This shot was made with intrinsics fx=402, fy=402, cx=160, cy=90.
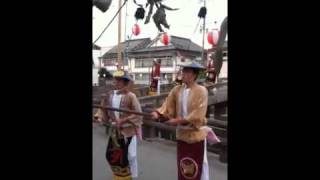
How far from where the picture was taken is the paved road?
4.92 meters

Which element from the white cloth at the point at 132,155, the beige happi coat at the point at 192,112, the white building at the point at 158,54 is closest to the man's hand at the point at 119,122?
the white cloth at the point at 132,155

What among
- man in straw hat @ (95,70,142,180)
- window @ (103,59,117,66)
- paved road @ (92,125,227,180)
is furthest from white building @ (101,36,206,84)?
man in straw hat @ (95,70,142,180)

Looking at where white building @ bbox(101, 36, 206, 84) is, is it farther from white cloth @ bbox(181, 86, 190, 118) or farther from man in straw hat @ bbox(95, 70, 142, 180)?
white cloth @ bbox(181, 86, 190, 118)

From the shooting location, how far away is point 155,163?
221 inches

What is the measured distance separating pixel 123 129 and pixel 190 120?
927 mm

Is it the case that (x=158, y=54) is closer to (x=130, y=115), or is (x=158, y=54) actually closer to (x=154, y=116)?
(x=130, y=115)

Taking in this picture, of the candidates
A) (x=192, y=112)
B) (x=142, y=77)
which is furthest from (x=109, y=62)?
(x=192, y=112)

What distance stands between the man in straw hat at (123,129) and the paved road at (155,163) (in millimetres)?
562

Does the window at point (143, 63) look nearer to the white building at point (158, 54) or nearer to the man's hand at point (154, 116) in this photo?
the white building at point (158, 54)

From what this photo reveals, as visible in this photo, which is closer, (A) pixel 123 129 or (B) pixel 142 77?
(A) pixel 123 129

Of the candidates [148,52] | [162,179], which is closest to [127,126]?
[162,179]
